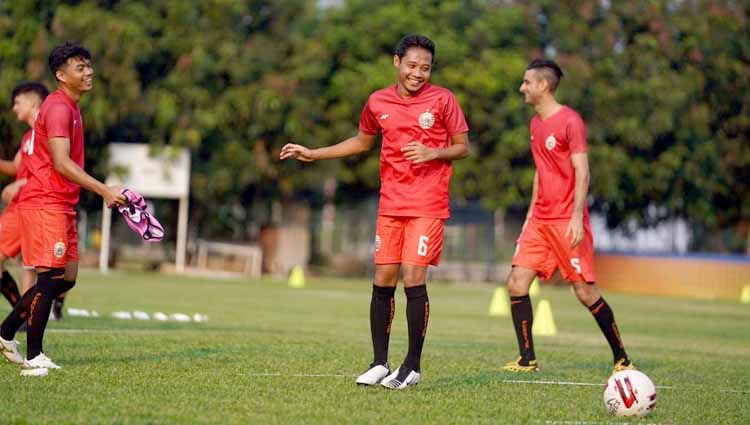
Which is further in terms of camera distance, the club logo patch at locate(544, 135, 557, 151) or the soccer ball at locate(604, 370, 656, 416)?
the club logo patch at locate(544, 135, 557, 151)

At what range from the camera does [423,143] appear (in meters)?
9.69

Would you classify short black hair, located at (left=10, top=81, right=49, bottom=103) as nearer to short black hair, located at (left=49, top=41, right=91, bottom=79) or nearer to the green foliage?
short black hair, located at (left=49, top=41, right=91, bottom=79)

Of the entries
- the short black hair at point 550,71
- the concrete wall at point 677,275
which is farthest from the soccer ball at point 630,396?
the concrete wall at point 677,275

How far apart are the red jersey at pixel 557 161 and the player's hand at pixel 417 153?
245cm

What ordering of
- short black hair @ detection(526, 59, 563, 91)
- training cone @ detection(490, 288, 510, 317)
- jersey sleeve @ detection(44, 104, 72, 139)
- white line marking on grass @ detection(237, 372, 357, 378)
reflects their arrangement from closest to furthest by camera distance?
1. jersey sleeve @ detection(44, 104, 72, 139)
2. white line marking on grass @ detection(237, 372, 357, 378)
3. short black hair @ detection(526, 59, 563, 91)
4. training cone @ detection(490, 288, 510, 317)

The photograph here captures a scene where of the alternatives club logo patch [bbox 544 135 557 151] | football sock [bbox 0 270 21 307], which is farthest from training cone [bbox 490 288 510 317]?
club logo patch [bbox 544 135 557 151]

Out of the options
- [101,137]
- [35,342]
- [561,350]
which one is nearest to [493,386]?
[35,342]

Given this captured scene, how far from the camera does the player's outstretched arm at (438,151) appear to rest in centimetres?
932

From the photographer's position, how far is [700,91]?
4584 centimetres

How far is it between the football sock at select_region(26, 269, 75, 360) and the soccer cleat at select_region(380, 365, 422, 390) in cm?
252

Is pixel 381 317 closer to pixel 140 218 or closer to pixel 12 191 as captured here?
pixel 140 218

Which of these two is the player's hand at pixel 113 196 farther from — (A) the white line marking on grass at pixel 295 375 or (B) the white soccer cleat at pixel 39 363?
(A) the white line marking on grass at pixel 295 375

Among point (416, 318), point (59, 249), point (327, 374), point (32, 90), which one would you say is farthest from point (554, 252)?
point (32, 90)

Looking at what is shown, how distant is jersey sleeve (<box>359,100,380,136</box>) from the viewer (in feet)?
32.6
